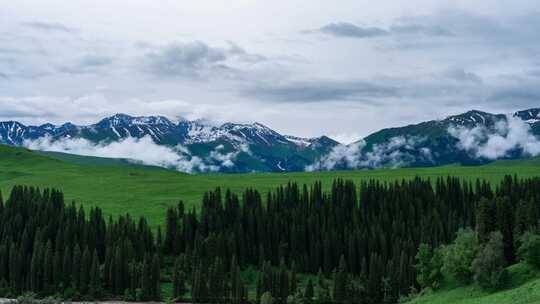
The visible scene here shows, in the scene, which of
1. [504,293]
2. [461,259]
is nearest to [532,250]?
[504,293]

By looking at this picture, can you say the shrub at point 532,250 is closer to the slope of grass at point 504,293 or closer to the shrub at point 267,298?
→ the slope of grass at point 504,293

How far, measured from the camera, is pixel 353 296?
197625 millimetres

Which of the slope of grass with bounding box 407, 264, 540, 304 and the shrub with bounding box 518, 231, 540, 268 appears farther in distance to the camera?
the shrub with bounding box 518, 231, 540, 268

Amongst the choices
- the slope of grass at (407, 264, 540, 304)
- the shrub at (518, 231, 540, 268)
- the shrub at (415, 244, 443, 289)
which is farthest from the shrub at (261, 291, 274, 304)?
the shrub at (518, 231, 540, 268)

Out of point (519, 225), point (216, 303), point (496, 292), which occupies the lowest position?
point (216, 303)

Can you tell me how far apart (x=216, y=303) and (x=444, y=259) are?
71239 mm

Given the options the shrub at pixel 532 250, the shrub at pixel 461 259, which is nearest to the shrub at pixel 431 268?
the shrub at pixel 461 259

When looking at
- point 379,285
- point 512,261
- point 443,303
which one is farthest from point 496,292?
point 379,285

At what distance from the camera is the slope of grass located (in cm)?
11944

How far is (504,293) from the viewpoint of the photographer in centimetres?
12838

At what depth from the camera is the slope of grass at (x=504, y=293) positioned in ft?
392

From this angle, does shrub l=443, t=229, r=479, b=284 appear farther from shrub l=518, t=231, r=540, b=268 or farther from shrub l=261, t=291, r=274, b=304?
shrub l=261, t=291, r=274, b=304

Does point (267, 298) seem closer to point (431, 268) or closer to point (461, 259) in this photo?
point (431, 268)

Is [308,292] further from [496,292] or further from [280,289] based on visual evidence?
[496,292]
